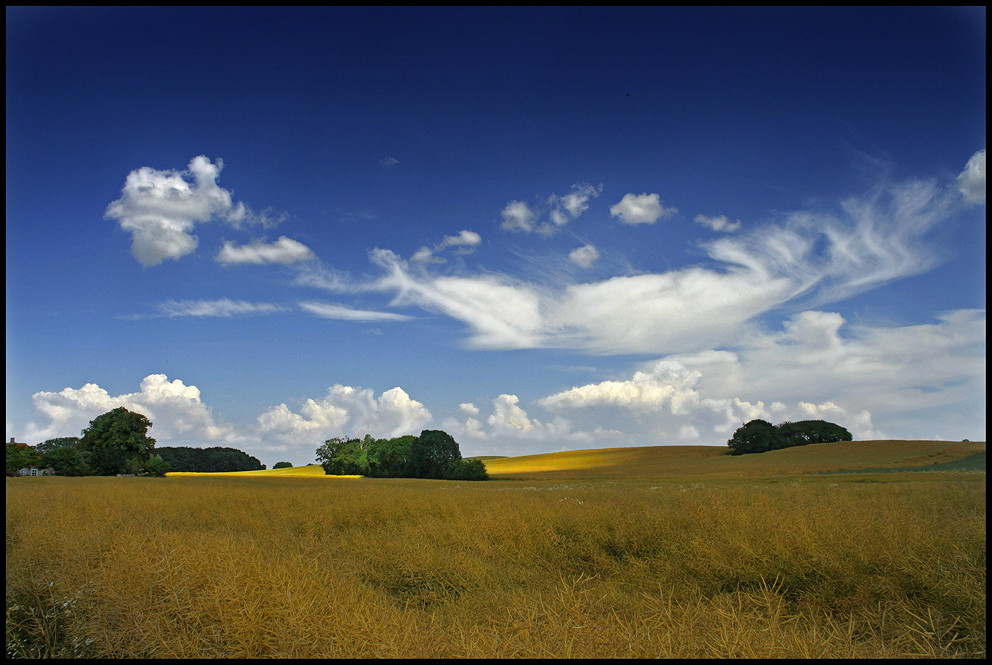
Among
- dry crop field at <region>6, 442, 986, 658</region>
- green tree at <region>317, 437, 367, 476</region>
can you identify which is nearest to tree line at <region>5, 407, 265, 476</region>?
green tree at <region>317, 437, 367, 476</region>

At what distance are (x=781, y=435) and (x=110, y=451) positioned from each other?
270ft

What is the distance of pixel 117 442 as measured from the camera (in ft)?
181

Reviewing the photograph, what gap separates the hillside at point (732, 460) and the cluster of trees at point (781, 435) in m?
2.65

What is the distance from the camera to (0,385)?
493cm

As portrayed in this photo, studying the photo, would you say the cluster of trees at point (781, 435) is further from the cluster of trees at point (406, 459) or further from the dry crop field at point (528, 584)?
the dry crop field at point (528, 584)

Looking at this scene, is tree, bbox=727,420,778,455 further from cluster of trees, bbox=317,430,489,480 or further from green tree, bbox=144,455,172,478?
green tree, bbox=144,455,172,478

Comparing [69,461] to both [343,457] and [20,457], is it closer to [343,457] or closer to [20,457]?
[20,457]

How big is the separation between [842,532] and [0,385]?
9776 mm

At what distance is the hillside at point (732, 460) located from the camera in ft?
151

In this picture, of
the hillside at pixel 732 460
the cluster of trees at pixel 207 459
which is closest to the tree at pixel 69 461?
the cluster of trees at pixel 207 459

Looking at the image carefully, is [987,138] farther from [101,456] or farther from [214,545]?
[101,456]

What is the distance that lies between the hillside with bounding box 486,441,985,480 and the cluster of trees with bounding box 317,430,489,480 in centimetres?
491

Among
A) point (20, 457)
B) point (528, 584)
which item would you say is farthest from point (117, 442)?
point (528, 584)

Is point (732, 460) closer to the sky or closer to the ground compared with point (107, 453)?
closer to the ground
